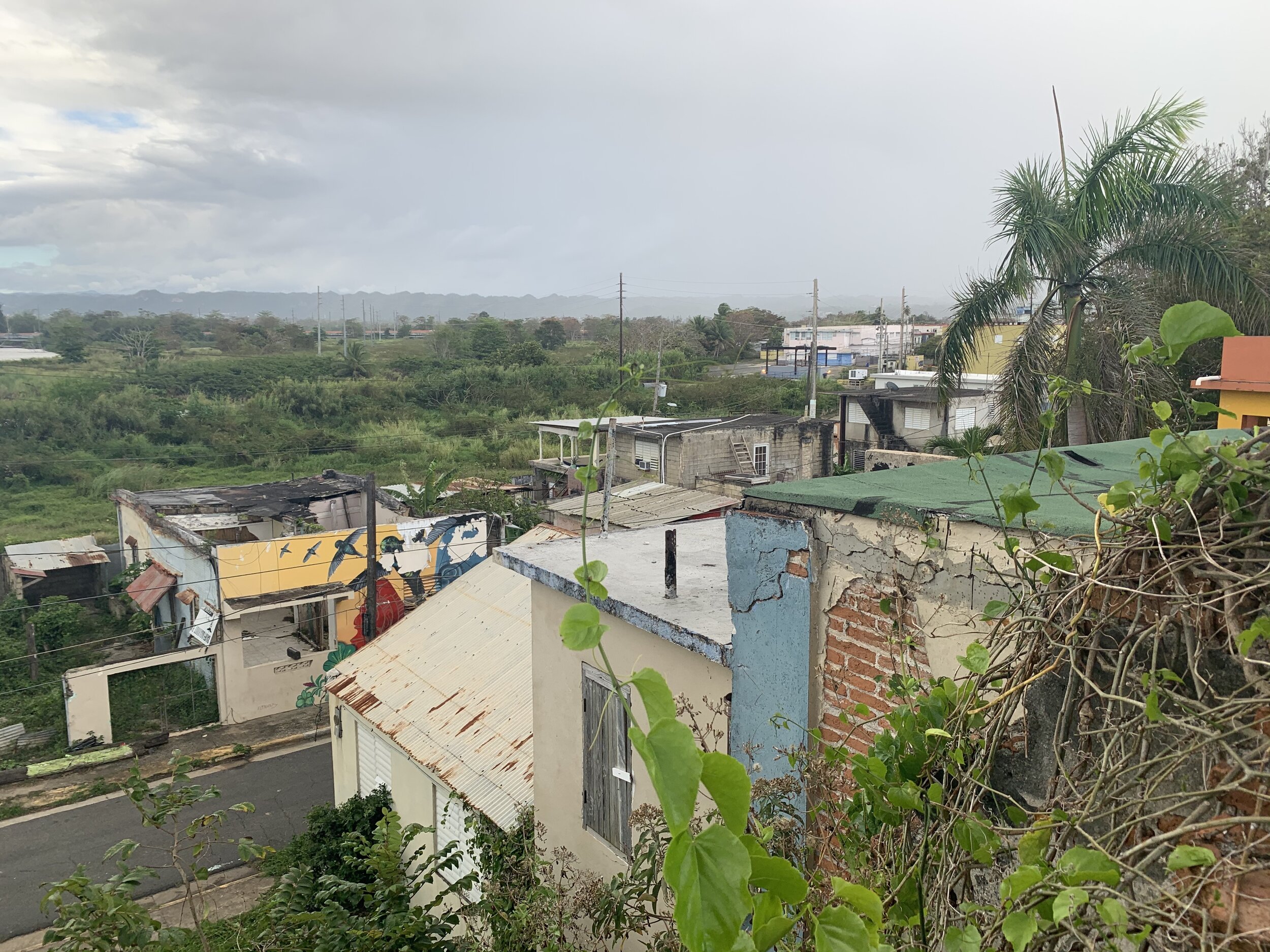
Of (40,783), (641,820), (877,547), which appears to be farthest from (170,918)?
(877,547)

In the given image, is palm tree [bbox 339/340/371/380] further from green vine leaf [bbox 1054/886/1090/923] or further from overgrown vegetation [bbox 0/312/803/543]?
green vine leaf [bbox 1054/886/1090/923]

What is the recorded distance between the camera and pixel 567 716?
5043 mm

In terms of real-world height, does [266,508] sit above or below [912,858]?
below

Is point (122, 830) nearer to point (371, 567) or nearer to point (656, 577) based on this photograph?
point (371, 567)

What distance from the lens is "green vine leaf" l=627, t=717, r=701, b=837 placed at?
3.46ft

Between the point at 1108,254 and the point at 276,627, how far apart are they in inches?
589

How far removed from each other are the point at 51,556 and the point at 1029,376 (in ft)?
68.4

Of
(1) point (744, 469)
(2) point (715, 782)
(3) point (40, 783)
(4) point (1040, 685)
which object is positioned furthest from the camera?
(1) point (744, 469)

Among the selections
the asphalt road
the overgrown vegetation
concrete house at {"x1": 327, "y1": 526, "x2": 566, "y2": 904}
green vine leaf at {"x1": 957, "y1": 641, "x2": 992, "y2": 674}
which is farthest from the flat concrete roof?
the overgrown vegetation

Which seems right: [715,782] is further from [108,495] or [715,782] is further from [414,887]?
[108,495]

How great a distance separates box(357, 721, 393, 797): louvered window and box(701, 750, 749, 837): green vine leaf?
8452 millimetres

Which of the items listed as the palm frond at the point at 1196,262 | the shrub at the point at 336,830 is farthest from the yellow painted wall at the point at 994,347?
the shrub at the point at 336,830

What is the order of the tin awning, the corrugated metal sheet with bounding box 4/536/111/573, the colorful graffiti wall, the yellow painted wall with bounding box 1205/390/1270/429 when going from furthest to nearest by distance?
the corrugated metal sheet with bounding box 4/536/111/573 < the tin awning < the colorful graffiti wall < the yellow painted wall with bounding box 1205/390/1270/429

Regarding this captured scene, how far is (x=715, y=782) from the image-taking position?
1.15 metres
